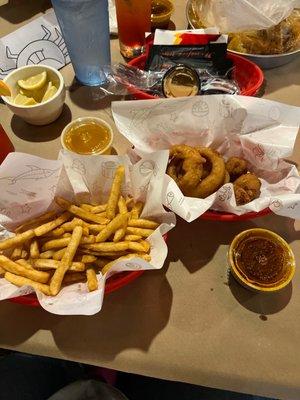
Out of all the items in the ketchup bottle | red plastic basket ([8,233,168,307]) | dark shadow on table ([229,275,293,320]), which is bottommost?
dark shadow on table ([229,275,293,320])

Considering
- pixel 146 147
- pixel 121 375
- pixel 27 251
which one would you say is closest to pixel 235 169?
pixel 146 147

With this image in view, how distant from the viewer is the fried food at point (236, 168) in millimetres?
958

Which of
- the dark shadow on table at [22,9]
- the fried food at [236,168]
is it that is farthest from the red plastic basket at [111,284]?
the dark shadow on table at [22,9]

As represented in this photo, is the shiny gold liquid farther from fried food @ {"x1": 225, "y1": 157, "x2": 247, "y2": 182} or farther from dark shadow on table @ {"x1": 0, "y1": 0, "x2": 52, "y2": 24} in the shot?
dark shadow on table @ {"x1": 0, "y1": 0, "x2": 52, "y2": 24}

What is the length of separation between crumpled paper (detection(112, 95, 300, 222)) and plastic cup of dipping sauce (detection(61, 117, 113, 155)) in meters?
0.10

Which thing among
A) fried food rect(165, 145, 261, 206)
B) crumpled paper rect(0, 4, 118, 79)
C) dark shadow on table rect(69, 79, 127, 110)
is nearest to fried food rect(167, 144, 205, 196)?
fried food rect(165, 145, 261, 206)

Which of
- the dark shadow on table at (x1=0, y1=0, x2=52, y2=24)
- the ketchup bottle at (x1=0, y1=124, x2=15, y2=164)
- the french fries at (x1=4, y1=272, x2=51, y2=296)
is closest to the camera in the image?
the french fries at (x1=4, y1=272, x2=51, y2=296)

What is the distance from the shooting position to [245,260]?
83cm

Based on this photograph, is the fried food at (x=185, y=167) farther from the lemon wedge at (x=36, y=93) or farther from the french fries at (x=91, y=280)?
the lemon wedge at (x=36, y=93)

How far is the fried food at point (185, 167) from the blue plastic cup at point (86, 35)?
0.50 m

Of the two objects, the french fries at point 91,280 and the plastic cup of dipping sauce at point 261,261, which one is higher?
the french fries at point 91,280

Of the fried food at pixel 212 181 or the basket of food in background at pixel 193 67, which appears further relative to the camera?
the basket of food in background at pixel 193 67

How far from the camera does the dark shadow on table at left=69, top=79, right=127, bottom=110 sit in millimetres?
1265

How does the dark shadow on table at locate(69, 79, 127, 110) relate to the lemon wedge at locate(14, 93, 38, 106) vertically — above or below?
below
